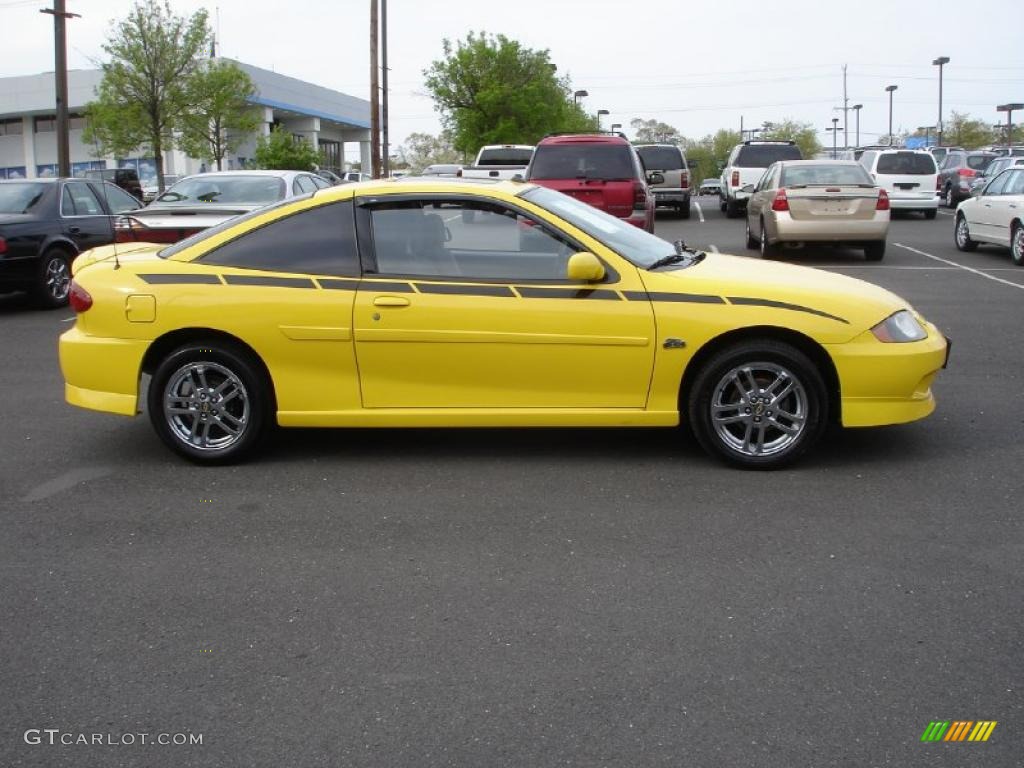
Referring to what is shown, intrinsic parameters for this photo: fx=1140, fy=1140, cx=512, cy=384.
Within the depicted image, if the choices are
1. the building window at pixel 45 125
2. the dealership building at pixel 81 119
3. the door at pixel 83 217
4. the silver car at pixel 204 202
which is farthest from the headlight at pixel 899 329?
the building window at pixel 45 125

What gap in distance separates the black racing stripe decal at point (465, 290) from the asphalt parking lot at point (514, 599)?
3.09 ft

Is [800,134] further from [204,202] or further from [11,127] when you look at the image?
[204,202]

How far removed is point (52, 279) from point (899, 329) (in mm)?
10343

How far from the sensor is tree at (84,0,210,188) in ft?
116

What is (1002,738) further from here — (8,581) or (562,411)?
(8,581)

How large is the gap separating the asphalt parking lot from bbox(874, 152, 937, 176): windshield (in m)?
22.0

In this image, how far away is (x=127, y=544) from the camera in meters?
5.07

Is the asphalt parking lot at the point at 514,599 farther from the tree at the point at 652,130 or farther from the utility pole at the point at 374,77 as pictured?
the tree at the point at 652,130

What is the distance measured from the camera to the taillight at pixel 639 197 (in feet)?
52.7

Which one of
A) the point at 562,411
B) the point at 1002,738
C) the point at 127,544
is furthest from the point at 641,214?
the point at 1002,738

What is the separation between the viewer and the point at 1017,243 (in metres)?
16.5

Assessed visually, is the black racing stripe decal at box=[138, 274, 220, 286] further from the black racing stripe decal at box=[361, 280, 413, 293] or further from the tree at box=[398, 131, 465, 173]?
the tree at box=[398, 131, 465, 173]

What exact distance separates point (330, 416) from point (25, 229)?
8.20 metres

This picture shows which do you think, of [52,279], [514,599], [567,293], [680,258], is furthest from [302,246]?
[52,279]
